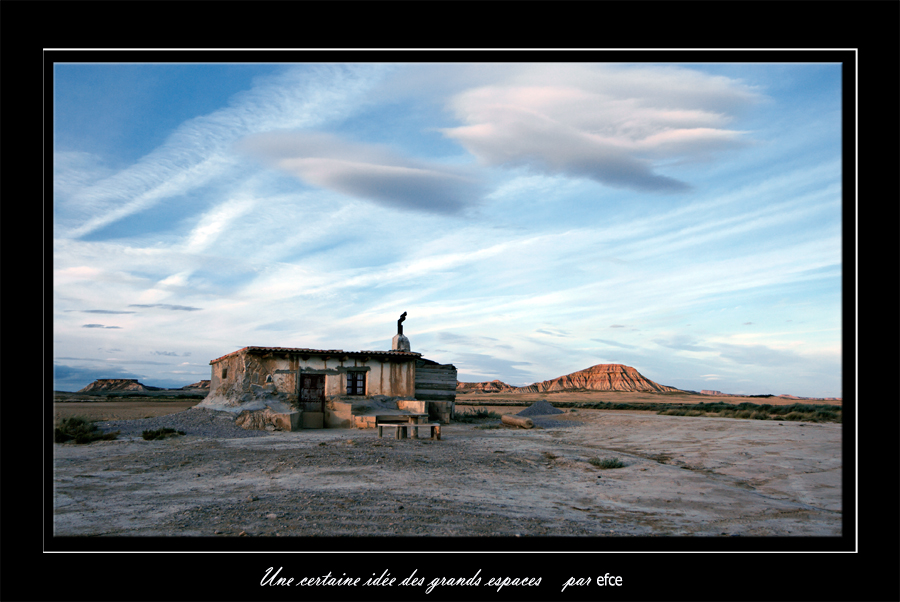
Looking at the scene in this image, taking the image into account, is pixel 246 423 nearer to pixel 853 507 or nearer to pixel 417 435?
pixel 417 435

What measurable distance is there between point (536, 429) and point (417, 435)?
19.0 feet

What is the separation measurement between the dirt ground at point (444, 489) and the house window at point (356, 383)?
21.8 ft

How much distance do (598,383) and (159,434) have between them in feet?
303

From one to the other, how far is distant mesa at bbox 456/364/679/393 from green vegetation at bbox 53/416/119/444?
3259 inches

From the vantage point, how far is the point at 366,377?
19562mm

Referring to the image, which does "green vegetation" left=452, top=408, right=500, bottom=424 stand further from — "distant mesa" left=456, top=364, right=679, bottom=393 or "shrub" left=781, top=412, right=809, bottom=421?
"distant mesa" left=456, top=364, right=679, bottom=393

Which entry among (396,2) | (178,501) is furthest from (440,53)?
(178,501)

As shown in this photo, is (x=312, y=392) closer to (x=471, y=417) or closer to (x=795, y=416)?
(x=471, y=417)

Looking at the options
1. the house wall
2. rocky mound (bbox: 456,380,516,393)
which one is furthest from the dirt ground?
rocky mound (bbox: 456,380,516,393)

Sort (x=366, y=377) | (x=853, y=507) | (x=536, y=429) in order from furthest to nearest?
(x=366, y=377)
(x=536, y=429)
(x=853, y=507)

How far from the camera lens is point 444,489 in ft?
22.7

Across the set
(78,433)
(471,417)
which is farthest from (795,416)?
(78,433)

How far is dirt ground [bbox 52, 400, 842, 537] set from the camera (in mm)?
5184
